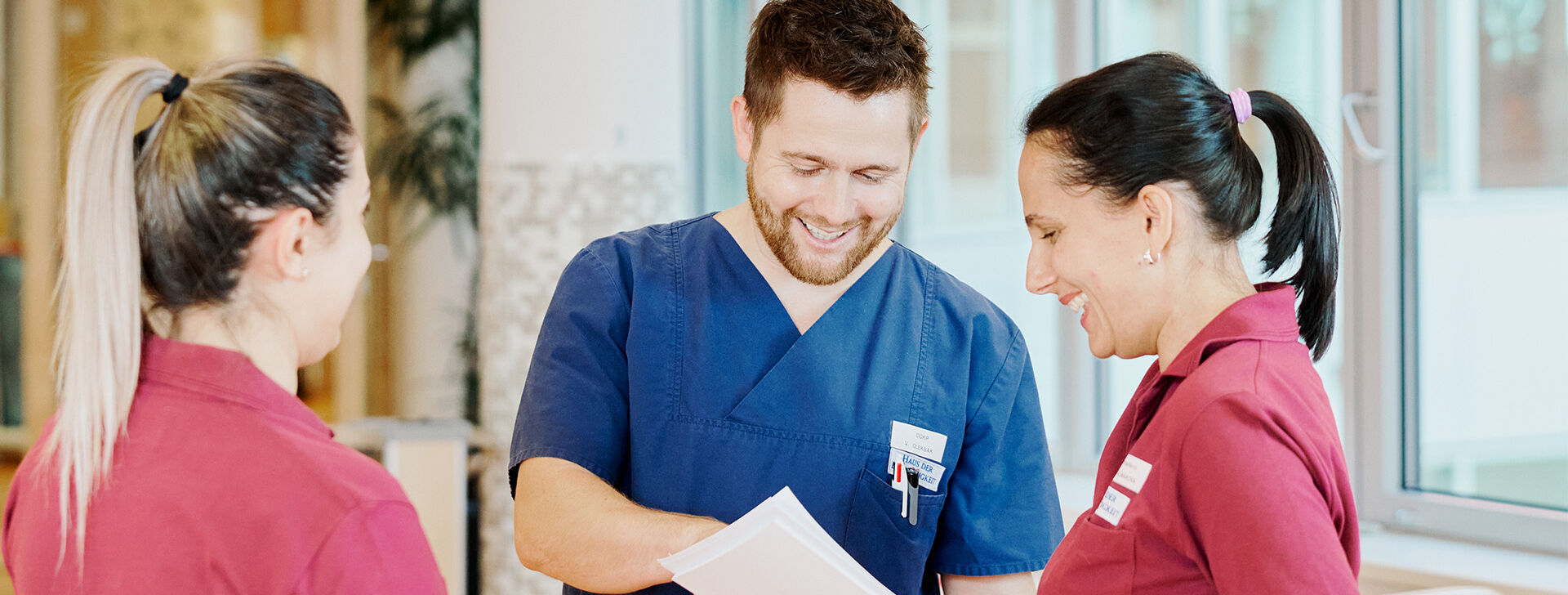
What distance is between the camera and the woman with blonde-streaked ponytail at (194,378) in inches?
33.0

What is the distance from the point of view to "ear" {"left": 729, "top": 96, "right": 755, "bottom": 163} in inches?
59.9

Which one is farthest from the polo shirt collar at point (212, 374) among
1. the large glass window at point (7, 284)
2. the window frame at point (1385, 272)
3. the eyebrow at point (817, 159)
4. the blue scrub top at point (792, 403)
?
the large glass window at point (7, 284)

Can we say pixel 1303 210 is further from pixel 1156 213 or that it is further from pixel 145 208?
pixel 145 208

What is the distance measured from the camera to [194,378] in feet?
2.88

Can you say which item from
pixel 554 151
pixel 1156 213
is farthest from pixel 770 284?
pixel 554 151

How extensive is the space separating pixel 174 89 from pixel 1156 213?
2.80ft

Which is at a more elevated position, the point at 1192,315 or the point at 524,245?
the point at 524,245

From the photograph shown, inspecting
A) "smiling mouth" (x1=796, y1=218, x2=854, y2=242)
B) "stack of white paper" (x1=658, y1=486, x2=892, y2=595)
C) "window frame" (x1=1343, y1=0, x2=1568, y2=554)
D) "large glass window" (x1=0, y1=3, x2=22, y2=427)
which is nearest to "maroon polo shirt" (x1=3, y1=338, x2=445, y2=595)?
"stack of white paper" (x1=658, y1=486, x2=892, y2=595)

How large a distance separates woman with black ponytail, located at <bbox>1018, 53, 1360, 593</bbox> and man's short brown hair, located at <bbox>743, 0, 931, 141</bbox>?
0.85ft

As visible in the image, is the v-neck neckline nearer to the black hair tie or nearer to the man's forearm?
the man's forearm

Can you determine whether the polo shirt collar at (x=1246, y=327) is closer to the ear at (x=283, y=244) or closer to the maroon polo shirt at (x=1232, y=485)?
the maroon polo shirt at (x=1232, y=485)

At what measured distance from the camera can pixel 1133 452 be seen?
3.51 feet

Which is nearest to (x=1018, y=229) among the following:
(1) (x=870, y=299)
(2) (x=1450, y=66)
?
(2) (x=1450, y=66)

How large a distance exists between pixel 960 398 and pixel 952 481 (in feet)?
0.36
